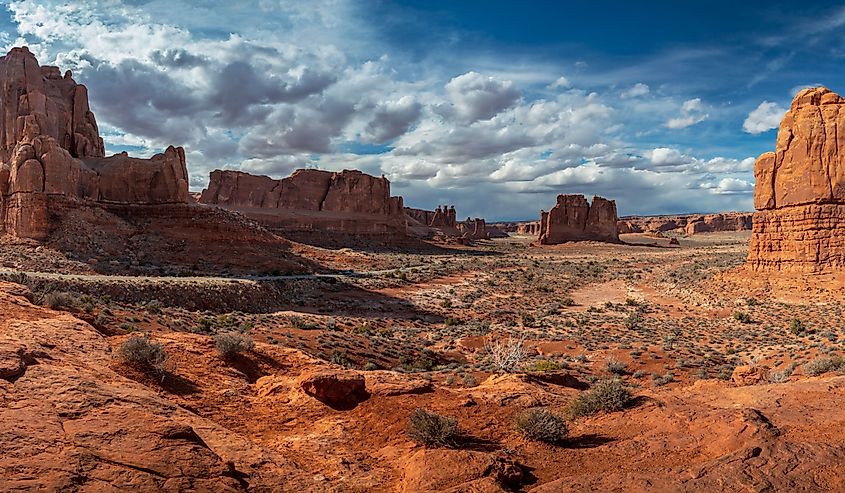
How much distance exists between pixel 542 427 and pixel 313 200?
90.1m

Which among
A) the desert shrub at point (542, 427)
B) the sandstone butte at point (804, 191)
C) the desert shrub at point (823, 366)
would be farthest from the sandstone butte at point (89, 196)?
the desert shrub at point (823, 366)

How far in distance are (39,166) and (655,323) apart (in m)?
39.3

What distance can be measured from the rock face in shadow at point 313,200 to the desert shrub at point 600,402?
→ 76720 millimetres

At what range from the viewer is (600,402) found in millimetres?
8547

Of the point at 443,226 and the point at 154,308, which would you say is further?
the point at 443,226

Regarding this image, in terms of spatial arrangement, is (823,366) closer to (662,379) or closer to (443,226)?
(662,379)

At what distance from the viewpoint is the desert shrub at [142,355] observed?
8602mm

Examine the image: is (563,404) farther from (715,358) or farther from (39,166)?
(39,166)

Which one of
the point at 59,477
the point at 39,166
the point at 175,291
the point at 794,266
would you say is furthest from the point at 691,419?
the point at 39,166

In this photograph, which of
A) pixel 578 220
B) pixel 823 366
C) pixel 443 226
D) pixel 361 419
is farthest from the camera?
pixel 443 226

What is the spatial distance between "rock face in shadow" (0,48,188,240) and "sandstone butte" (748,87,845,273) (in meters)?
43.8

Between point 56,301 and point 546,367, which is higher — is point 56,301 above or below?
above

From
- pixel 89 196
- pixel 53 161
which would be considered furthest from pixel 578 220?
pixel 53 161

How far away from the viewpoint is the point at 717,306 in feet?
100
